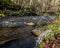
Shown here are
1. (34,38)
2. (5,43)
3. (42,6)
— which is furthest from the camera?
(42,6)

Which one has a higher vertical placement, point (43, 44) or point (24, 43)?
point (43, 44)

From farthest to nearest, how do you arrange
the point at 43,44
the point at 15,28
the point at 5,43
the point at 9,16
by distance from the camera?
the point at 9,16 → the point at 15,28 → the point at 5,43 → the point at 43,44

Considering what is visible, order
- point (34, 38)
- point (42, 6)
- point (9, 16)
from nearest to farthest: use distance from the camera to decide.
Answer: point (34, 38), point (9, 16), point (42, 6)

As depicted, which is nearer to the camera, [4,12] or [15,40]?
[15,40]

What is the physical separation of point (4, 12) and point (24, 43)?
7.89 meters

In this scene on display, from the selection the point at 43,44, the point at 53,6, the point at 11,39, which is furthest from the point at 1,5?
the point at 43,44

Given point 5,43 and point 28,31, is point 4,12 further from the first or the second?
point 5,43

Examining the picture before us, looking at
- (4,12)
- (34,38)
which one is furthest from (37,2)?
(34,38)

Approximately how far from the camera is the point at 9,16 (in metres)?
15.4

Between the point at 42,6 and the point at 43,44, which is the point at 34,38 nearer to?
the point at 43,44

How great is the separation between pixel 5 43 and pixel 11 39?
0.54 metres

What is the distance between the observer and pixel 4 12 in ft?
52.4

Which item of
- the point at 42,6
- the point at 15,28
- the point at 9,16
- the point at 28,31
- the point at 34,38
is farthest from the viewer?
the point at 42,6

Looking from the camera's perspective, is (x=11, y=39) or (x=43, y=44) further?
(x=11, y=39)
